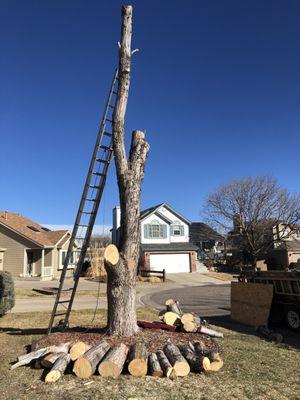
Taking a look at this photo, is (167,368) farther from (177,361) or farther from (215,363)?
(215,363)

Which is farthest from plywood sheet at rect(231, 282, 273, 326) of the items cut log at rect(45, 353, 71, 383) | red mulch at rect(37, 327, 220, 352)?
cut log at rect(45, 353, 71, 383)

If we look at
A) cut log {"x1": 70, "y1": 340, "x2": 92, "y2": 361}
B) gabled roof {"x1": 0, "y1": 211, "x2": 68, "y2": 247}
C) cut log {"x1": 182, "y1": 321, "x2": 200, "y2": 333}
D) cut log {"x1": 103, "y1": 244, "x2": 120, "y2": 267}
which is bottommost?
cut log {"x1": 70, "y1": 340, "x2": 92, "y2": 361}

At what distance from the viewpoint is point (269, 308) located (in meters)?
12.4

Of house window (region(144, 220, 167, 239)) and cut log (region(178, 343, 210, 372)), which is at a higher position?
house window (region(144, 220, 167, 239))

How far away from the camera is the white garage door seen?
139 feet

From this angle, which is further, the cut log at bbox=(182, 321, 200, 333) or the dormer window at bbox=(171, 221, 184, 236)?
the dormer window at bbox=(171, 221, 184, 236)

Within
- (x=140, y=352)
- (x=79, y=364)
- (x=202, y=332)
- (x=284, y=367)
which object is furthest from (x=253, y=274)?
(x=79, y=364)

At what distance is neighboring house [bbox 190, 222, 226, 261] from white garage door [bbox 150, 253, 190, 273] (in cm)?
555

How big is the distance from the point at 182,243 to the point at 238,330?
1317 inches

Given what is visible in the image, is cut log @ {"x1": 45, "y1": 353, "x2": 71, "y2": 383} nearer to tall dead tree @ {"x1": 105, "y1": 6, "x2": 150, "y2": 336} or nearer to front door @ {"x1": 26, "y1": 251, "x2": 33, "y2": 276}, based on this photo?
tall dead tree @ {"x1": 105, "y1": 6, "x2": 150, "y2": 336}

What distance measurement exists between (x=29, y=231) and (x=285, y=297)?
27.7m

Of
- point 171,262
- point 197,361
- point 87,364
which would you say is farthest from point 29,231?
point 197,361

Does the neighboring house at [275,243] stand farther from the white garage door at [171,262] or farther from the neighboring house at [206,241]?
the white garage door at [171,262]

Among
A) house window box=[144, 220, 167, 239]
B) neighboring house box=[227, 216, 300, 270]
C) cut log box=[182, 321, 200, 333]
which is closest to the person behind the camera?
cut log box=[182, 321, 200, 333]
